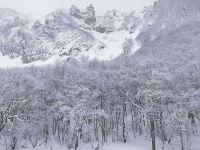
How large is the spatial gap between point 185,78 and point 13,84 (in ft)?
105

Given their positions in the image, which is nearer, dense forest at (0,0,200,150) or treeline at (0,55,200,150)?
treeline at (0,55,200,150)

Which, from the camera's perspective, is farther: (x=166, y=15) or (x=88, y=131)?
(x=166, y=15)

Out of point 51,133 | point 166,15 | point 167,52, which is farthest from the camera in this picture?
point 166,15

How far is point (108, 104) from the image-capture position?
232 ft

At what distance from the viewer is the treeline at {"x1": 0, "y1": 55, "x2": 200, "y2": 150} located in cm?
5309

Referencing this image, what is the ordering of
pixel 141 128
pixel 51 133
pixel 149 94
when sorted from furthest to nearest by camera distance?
pixel 51 133
pixel 141 128
pixel 149 94

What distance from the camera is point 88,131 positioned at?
209 ft

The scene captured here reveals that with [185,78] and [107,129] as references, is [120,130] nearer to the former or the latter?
[107,129]

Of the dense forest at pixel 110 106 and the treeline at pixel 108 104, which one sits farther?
the dense forest at pixel 110 106

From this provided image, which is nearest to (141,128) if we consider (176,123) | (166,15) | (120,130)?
(120,130)

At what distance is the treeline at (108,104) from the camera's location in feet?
174

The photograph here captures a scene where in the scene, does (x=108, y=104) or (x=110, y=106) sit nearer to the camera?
(x=108, y=104)

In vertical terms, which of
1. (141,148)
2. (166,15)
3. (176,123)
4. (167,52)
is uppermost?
(166,15)

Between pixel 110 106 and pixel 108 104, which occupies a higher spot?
pixel 108 104
